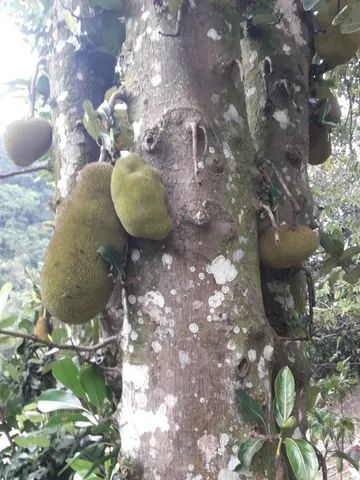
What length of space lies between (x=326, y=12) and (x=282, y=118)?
0.34m

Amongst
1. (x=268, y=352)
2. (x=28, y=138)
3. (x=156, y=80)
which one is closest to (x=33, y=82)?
(x=28, y=138)

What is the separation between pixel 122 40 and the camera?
1.00 metres

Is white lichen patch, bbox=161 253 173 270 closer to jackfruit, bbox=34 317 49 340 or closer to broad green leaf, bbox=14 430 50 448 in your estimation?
broad green leaf, bbox=14 430 50 448

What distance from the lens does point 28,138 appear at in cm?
118

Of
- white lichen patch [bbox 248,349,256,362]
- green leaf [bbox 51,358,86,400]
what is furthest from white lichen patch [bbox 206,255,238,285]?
green leaf [bbox 51,358,86,400]

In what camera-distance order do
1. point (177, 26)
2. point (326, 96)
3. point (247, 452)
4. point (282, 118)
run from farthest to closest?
point (326, 96) → point (282, 118) → point (177, 26) → point (247, 452)

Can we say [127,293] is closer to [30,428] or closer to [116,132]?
[116,132]

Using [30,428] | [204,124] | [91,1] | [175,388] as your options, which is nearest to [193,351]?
[175,388]

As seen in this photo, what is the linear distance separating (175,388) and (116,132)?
43 cm

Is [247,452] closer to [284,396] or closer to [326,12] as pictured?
[284,396]

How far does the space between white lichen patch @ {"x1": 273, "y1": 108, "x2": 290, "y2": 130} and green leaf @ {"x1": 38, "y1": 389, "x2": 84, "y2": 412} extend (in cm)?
69

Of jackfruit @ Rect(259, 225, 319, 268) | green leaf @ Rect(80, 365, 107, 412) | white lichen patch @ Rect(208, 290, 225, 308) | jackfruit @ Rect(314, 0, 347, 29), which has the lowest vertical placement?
green leaf @ Rect(80, 365, 107, 412)

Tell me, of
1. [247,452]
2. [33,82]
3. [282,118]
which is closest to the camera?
[247,452]

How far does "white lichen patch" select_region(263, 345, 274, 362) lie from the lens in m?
0.73
